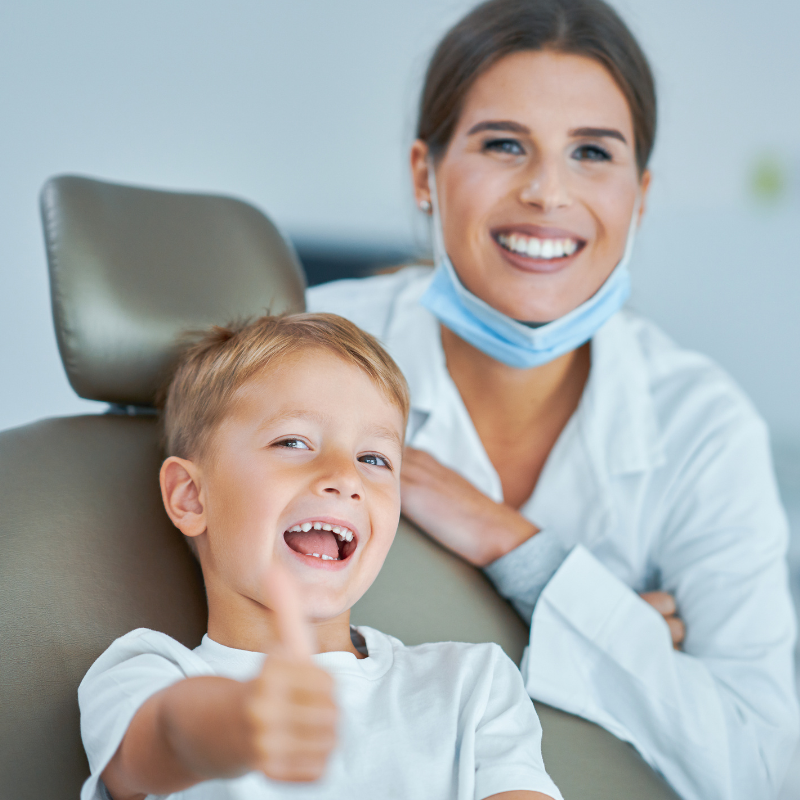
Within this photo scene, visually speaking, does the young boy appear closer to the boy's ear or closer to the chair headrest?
the boy's ear

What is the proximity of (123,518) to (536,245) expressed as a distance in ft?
2.44

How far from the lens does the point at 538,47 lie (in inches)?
49.7

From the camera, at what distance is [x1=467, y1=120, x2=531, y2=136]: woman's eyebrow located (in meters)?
1.24

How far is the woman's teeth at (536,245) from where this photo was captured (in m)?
1.28

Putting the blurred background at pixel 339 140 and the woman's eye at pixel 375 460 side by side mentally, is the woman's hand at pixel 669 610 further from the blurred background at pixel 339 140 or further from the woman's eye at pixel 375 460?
the blurred background at pixel 339 140

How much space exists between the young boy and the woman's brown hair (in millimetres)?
573

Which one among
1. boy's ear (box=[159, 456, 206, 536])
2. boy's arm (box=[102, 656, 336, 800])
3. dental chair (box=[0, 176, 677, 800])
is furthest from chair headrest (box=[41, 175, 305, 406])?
boy's arm (box=[102, 656, 336, 800])

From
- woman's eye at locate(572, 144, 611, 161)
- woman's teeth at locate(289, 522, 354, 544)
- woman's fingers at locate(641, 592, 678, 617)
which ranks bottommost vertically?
woman's fingers at locate(641, 592, 678, 617)

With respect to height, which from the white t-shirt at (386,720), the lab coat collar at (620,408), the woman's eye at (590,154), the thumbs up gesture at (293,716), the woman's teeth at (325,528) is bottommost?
the white t-shirt at (386,720)

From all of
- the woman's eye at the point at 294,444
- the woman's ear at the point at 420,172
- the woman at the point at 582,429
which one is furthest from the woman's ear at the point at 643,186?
the woman's eye at the point at 294,444

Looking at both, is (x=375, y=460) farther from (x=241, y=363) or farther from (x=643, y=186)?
(x=643, y=186)

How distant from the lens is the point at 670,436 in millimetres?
1318

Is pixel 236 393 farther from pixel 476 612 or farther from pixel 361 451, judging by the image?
pixel 476 612

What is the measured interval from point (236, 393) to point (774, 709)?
0.84 m
